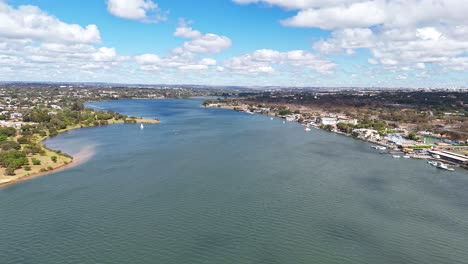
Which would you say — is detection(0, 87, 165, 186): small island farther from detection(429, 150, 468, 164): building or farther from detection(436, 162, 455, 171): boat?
detection(429, 150, 468, 164): building

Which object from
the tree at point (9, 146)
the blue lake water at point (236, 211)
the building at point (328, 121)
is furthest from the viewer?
the building at point (328, 121)

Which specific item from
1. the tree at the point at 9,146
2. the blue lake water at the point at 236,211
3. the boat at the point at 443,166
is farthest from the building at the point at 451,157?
the tree at the point at 9,146

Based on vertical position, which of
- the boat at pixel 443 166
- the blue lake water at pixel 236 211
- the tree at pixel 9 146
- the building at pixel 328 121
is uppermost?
the building at pixel 328 121

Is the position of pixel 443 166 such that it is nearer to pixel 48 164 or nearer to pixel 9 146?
pixel 48 164

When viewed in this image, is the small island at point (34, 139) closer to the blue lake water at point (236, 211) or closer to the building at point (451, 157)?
the blue lake water at point (236, 211)

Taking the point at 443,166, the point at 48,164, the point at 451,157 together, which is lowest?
the point at 48,164

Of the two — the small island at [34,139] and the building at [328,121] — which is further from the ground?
the building at [328,121]

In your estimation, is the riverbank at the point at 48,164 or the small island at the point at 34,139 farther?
the small island at the point at 34,139

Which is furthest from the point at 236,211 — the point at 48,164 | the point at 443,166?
the point at 443,166
